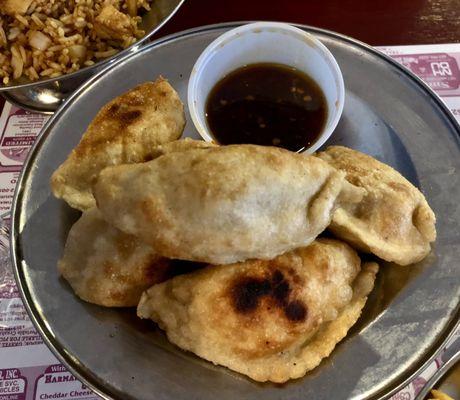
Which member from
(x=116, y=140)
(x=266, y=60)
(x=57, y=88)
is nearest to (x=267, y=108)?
(x=266, y=60)

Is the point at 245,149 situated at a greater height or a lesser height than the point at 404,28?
lesser

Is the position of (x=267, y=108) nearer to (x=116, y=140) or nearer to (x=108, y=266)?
(x=116, y=140)

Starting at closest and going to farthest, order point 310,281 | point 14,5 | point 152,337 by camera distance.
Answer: point 310,281 → point 152,337 → point 14,5

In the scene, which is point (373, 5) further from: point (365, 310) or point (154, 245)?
point (154, 245)

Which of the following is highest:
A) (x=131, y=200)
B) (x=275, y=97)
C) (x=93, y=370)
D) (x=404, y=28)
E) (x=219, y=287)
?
(x=404, y=28)

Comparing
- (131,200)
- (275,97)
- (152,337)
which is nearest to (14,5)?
(275,97)

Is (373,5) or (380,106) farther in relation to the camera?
(373,5)

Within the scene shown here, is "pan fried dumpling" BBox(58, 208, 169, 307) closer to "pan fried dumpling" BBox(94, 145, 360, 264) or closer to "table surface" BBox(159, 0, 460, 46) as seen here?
"pan fried dumpling" BBox(94, 145, 360, 264)
